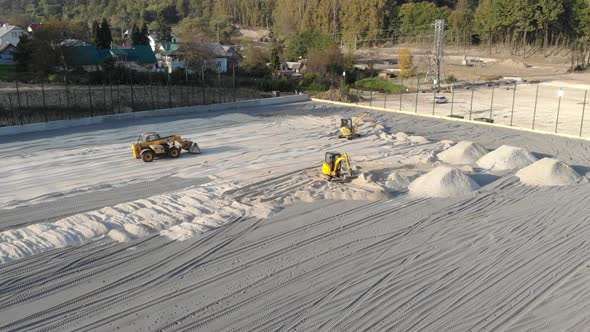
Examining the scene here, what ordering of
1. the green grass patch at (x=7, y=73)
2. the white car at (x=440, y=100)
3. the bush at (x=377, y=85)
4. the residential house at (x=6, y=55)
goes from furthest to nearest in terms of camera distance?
the residential house at (x=6, y=55) < the bush at (x=377, y=85) < the green grass patch at (x=7, y=73) < the white car at (x=440, y=100)

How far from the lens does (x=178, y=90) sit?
35.4 meters

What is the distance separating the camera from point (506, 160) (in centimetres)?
1856

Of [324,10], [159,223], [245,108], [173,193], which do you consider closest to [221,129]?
[245,108]

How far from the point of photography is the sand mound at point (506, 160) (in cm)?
1847

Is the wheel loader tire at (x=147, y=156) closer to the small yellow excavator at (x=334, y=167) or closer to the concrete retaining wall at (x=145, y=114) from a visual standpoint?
the small yellow excavator at (x=334, y=167)

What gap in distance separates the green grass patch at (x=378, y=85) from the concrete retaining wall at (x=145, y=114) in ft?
46.2

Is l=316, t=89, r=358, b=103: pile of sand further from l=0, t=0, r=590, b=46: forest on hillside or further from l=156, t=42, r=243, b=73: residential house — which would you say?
l=0, t=0, r=590, b=46: forest on hillside

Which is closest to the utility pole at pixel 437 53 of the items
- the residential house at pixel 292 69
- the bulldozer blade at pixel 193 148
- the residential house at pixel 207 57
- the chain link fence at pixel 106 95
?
the residential house at pixel 292 69

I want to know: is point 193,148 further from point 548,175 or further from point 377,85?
point 377,85

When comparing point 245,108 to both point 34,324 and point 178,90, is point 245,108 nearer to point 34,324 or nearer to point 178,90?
point 178,90

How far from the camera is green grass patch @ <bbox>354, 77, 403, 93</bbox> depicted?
4839cm

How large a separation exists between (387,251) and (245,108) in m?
21.7

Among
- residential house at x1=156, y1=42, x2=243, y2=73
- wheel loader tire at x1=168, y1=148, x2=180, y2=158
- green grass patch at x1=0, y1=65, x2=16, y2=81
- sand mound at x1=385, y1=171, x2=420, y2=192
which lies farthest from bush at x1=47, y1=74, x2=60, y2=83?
sand mound at x1=385, y1=171, x2=420, y2=192

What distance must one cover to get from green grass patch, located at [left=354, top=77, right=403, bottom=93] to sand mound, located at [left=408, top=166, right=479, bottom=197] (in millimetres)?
31201
